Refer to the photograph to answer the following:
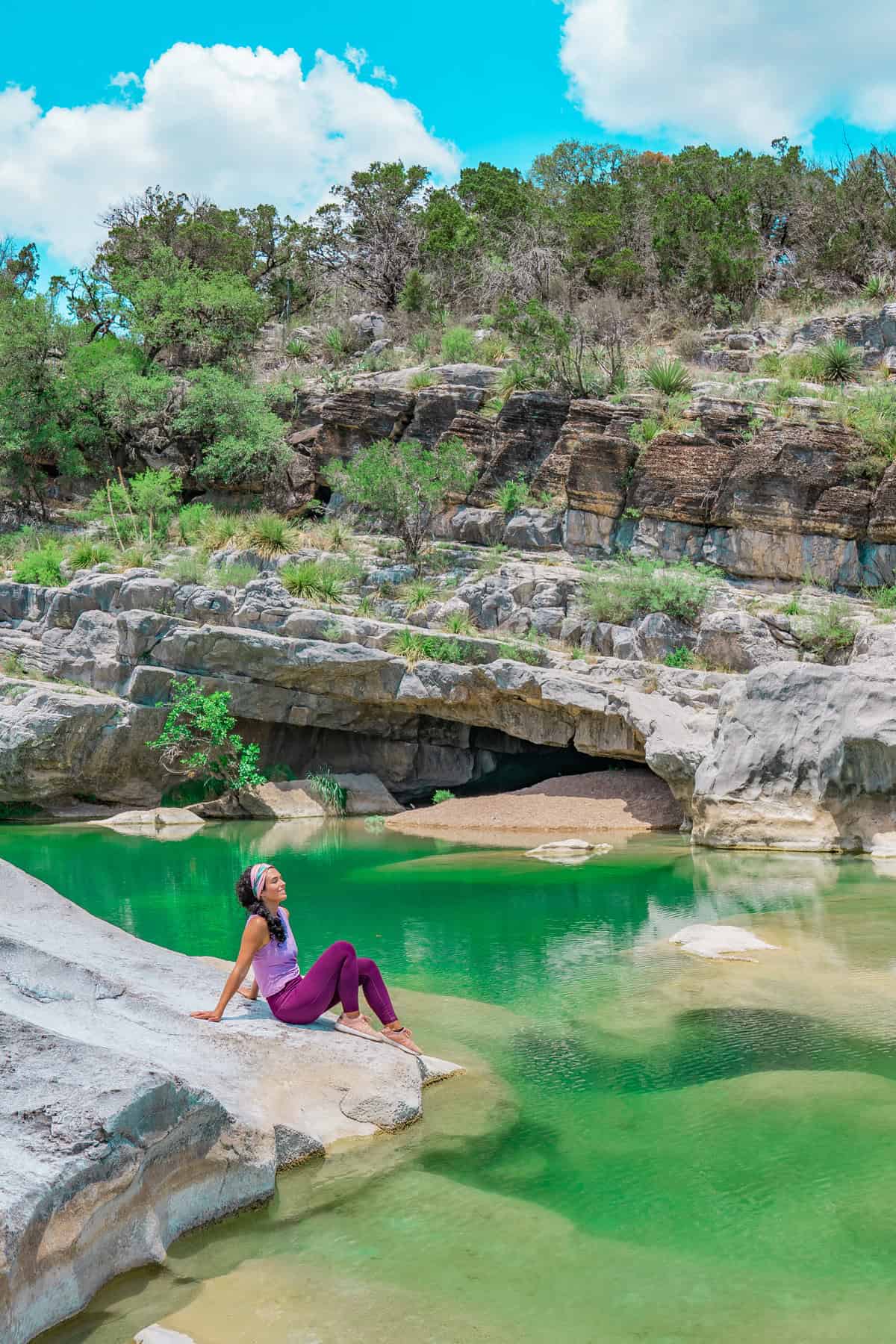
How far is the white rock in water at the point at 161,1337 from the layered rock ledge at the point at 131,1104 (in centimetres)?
33

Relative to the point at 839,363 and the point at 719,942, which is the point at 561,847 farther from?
the point at 839,363

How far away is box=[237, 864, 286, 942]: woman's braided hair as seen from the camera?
19.7 feet

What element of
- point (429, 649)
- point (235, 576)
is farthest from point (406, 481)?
point (429, 649)

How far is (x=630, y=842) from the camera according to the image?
17.0m

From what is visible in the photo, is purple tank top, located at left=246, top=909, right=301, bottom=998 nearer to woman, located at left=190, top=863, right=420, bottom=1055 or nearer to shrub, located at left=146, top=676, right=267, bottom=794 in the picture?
woman, located at left=190, top=863, right=420, bottom=1055

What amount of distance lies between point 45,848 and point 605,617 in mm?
11601

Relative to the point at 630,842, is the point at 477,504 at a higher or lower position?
higher

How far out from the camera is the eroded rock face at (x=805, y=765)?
584 inches

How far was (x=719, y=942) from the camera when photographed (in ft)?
30.9

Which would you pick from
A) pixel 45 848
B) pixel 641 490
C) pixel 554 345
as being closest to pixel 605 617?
pixel 641 490

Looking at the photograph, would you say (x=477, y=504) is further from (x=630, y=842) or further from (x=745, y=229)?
(x=745, y=229)

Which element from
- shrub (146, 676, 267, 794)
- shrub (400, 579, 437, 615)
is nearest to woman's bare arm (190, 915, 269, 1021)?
shrub (146, 676, 267, 794)

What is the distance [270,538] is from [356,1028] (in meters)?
18.8

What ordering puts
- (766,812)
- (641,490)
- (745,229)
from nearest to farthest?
(766,812), (641,490), (745,229)
